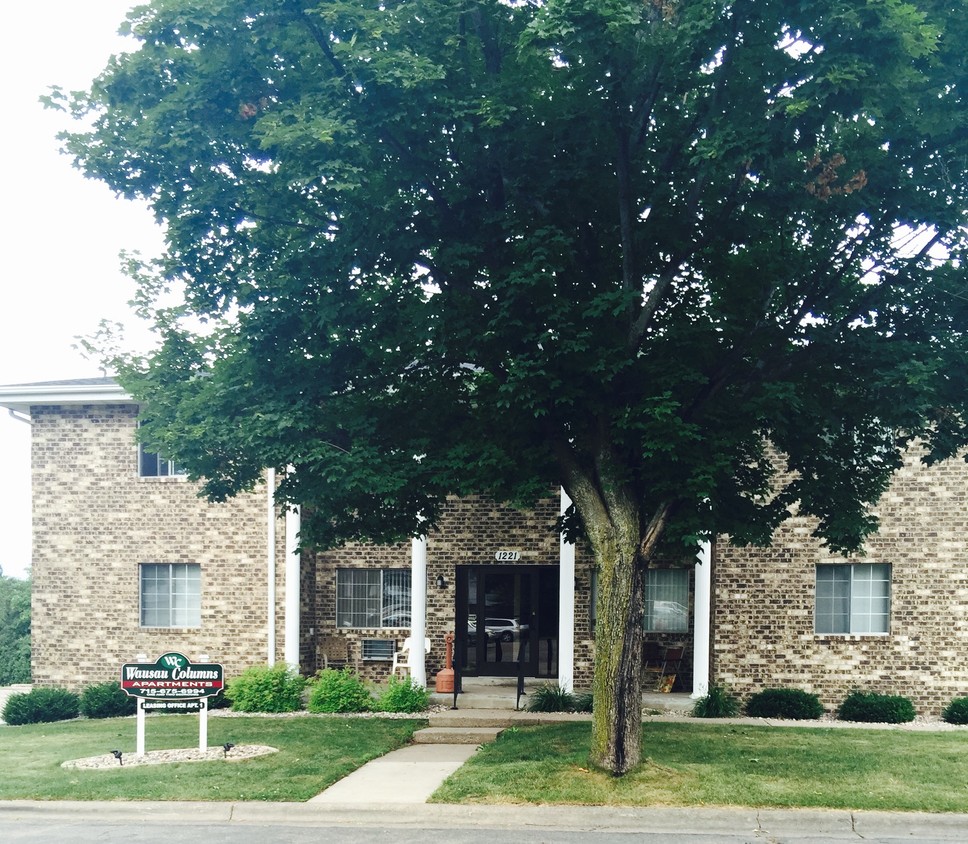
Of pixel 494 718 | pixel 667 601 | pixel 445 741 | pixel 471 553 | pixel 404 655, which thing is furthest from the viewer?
pixel 404 655

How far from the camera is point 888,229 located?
11.6m

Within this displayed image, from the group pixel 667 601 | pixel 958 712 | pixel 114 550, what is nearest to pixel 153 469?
pixel 114 550

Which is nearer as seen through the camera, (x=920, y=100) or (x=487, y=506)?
(x=920, y=100)

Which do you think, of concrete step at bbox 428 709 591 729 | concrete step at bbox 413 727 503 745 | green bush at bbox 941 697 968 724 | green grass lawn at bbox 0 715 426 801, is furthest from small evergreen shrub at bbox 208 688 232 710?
green bush at bbox 941 697 968 724

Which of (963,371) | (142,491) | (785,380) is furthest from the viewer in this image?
(142,491)

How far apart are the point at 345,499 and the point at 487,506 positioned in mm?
7147

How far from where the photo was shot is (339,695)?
1739 cm

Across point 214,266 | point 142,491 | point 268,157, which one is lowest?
point 142,491

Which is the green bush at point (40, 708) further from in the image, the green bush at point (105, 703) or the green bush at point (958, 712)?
the green bush at point (958, 712)

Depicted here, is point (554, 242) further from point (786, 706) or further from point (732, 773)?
point (786, 706)

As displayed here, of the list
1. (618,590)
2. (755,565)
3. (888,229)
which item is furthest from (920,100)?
(755,565)

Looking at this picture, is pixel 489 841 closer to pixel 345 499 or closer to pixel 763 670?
pixel 345 499

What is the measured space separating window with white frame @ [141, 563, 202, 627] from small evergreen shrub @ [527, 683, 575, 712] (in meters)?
6.90

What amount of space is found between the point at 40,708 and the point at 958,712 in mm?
15833
